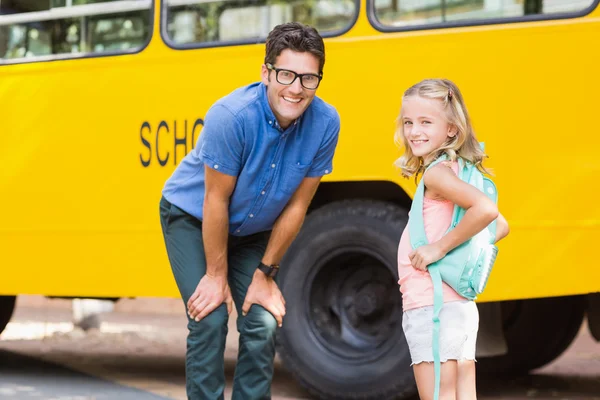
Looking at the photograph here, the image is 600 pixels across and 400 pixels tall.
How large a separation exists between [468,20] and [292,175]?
2.33 metres

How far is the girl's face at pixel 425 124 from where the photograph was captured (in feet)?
12.8

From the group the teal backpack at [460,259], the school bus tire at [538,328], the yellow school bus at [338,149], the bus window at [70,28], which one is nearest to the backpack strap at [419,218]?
the teal backpack at [460,259]

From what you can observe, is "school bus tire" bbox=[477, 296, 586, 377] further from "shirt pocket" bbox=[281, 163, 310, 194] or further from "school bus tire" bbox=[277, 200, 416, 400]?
"shirt pocket" bbox=[281, 163, 310, 194]

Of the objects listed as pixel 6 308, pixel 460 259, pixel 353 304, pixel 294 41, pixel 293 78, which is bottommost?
pixel 6 308

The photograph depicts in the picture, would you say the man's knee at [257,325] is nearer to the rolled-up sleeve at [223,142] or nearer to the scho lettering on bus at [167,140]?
the rolled-up sleeve at [223,142]

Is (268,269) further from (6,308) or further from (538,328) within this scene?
(6,308)

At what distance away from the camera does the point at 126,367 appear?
8.79 metres

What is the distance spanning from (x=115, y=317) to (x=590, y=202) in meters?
8.95

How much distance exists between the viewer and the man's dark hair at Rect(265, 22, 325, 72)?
4.11m

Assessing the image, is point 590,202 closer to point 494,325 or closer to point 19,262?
point 494,325

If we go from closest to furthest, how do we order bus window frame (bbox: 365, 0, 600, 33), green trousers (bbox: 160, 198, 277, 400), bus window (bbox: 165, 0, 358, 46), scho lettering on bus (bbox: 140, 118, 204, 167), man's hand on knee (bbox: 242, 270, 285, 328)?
green trousers (bbox: 160, 198, 277, 400)
man's hand on knee (bbox: 242, 270, 285, 328)
bus window frame (bbox: 365, 0, 600, 33)
bus window (bbox: 165, 0, 358, 46)
scho lettering on bus (bbox: 140, 118, 204, 167)

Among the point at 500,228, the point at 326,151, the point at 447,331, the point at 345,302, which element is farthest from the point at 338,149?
the point at 447,331

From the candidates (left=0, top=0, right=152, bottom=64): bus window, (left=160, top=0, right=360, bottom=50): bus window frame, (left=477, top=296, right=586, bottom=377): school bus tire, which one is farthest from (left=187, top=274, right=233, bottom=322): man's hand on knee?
(left=477, top=296, right=586, bottom=377): school bus tire

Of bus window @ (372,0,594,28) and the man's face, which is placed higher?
bus window @ (372,0,594,28)
